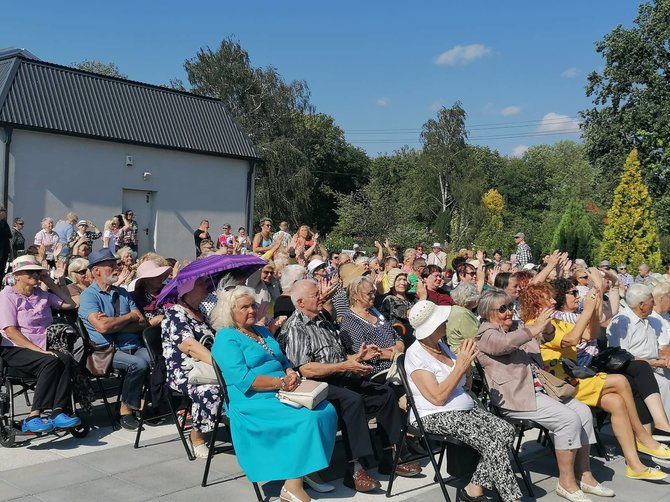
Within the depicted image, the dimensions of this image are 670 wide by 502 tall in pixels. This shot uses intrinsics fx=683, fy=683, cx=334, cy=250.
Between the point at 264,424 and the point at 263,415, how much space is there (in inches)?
2.5

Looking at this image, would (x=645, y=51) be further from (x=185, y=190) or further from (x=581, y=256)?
(x=185, y=190)

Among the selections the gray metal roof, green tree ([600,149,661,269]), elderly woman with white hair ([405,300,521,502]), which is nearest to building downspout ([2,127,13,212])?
the gray metal roof

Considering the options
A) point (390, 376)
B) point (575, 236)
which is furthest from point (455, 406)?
point (575, 236)

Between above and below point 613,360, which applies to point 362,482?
below

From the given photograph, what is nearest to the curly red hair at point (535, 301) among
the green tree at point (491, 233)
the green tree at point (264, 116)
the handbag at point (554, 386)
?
the handbag at point (554, 386)

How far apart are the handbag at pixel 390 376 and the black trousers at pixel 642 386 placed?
216 cm

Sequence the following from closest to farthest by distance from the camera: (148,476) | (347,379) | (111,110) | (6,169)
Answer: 1. (148,476)
2. (347,379)
3. (6,169)
4. (111,110)

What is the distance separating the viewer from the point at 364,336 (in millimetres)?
5570

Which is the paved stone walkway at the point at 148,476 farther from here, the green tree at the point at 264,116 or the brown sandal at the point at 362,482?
the green tree at the point at 264,116

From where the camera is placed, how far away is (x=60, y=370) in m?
5.23

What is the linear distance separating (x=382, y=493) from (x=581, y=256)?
73.6 feet

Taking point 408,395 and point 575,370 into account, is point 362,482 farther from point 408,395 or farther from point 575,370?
point 575,370

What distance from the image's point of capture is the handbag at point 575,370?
535 centimetres

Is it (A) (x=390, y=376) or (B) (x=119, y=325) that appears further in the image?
(B) (x=119, y=325)
